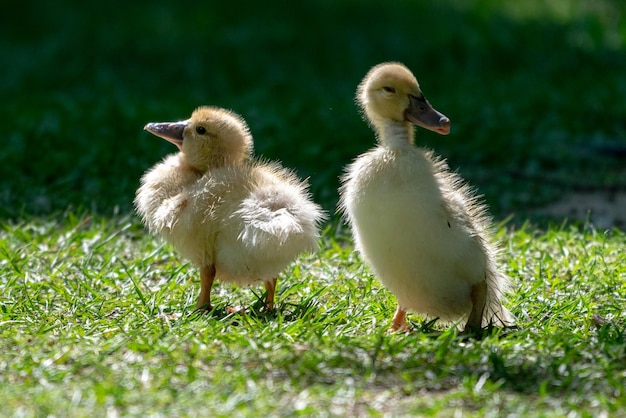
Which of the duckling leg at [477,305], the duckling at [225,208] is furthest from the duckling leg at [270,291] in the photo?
the duckling leg at [477,305]

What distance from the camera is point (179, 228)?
4.88m

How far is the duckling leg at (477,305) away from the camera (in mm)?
4500

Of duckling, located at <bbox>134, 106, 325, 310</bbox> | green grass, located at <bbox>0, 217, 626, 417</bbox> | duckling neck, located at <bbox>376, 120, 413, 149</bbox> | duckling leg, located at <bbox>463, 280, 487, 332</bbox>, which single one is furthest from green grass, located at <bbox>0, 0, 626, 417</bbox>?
duckling neck, located at <bbox>376, 120, 413, 149</bbox>

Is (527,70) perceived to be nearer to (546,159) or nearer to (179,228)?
(546,159)

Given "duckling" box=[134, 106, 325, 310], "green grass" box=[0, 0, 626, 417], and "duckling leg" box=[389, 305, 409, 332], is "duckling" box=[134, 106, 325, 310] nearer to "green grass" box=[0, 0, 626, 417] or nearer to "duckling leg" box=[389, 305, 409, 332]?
"green grass" box=[0, 0, 626, 417]

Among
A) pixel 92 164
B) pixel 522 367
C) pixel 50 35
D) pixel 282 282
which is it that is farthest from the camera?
pixel 50 35

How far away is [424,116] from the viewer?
466cm

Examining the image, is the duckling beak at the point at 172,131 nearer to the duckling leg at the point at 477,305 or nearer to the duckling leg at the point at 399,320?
the duckling leg at the point at 399,320

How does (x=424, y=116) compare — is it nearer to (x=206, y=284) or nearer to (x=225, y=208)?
(x=225, y=208)

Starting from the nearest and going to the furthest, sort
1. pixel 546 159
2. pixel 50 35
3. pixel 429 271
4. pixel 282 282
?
pixel 429 271 → pixel 282 282 → pixel 546 159 → pixel 50 35

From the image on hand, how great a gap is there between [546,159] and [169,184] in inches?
165

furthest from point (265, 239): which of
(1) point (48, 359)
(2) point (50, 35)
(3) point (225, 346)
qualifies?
(2) point (50, 35)

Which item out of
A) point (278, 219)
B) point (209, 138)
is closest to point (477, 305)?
point (278, 219)

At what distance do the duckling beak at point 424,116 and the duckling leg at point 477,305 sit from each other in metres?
0.71
